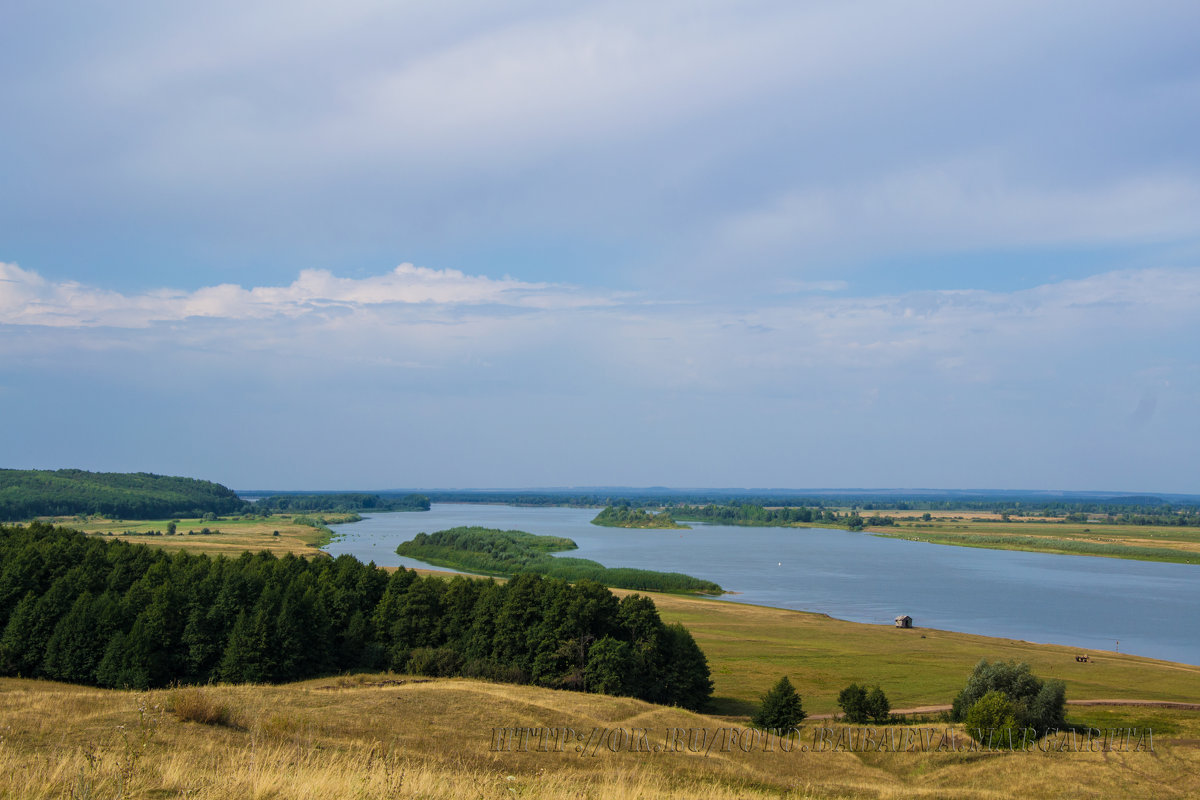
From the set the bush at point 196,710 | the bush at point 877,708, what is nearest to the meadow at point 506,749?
the bush at point 196,710

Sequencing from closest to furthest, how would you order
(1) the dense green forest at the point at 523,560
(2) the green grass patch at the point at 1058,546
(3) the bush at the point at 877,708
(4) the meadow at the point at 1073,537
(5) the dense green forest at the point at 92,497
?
(3) the bush at the point at 877,708, (1) the dense green forest at the point at 523,560, (2) the green grass patch at the point at 1058,546, (4) the meadow at the point at 1073,537, (5) the dense green forest at the point at 92,497

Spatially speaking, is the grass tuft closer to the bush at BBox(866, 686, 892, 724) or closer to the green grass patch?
the bush at BBox(866, 686, 892, 724)

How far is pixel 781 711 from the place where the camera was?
2977 cm

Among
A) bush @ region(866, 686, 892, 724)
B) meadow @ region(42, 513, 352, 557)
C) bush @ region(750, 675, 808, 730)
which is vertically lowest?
meadow @ region(42, 513, 352, 557)

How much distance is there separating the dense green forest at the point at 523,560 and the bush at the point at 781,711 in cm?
4273

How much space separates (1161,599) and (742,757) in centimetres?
7936

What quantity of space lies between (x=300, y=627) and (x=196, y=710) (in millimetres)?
21248

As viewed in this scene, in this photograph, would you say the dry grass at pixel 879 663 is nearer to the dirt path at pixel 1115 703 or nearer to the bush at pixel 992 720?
the dirt path at pixel 1115 703

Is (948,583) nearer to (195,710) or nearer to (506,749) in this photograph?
(506,749)

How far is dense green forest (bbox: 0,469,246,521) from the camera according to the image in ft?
470

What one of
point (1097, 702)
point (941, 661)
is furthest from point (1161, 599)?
point (1097, 702)

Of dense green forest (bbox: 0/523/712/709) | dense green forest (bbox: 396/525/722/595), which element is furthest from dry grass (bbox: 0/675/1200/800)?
dense green forest (bbox: 396/525/722/595)

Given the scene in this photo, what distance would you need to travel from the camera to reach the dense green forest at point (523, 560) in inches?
3312

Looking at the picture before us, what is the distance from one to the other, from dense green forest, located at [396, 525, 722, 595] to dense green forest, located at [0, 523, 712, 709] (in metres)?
34.0
